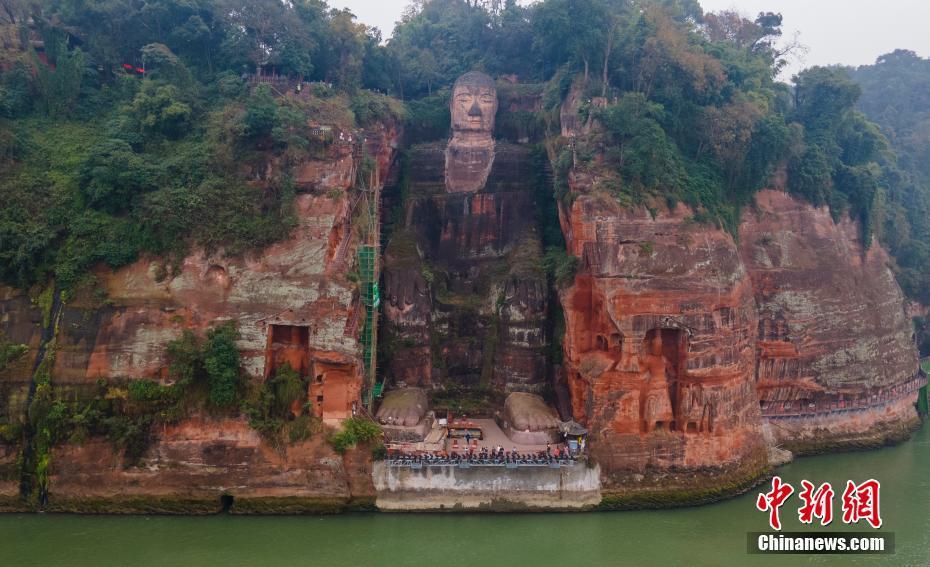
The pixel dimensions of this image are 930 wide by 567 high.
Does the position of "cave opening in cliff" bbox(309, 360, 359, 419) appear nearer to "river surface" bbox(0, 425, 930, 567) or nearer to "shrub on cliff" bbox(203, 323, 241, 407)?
"shrub on cliff" bbox(203, 323, 241, 407)

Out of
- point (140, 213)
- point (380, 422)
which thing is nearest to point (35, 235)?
point (140, 213)

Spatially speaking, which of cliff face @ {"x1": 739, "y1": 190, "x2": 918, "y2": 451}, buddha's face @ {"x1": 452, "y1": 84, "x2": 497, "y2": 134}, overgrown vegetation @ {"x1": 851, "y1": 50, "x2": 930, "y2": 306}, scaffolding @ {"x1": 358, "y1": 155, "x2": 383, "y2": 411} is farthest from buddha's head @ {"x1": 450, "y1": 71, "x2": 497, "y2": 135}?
overgrown vegetation @ {"x1": 851, "y1": 50, "x2": 930, "y2": 306}

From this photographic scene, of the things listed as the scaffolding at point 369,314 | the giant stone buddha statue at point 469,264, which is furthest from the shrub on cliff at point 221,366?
the giant stone buddha statue at point 469,264

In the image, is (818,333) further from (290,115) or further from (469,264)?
(290,115)

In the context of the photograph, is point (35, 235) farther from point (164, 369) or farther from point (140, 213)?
point (164, 369)

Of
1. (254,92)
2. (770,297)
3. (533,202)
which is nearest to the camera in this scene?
(254,92)

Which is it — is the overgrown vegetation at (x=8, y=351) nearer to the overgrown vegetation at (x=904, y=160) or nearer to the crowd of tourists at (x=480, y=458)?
the crowd of tourists at (x=480, y=458)
